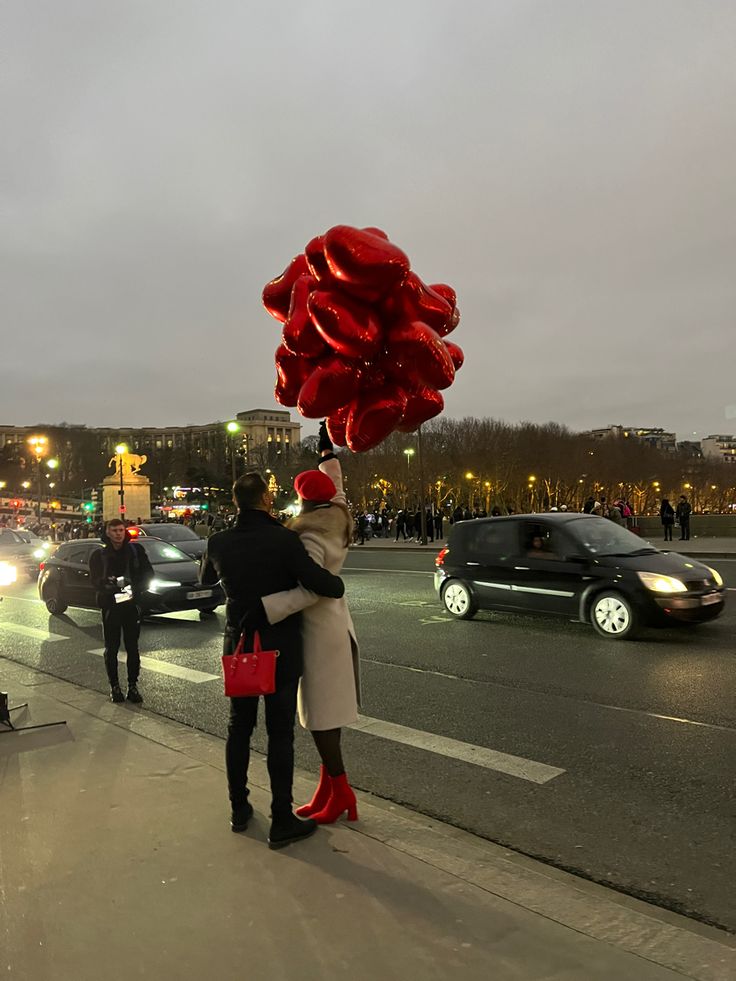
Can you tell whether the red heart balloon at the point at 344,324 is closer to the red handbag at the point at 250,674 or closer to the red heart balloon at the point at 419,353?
the red heart balloon at the point at 419,353

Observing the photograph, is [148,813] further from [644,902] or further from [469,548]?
[469,548]

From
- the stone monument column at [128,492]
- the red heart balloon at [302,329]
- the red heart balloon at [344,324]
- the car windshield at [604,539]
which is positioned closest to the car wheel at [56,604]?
the car windshield at [604,539]

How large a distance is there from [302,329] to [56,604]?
38.1ft

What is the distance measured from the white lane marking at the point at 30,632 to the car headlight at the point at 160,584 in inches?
59.3

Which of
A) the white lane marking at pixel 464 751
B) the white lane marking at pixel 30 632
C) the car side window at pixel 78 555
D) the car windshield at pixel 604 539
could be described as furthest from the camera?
the car side window at pixel 78 555

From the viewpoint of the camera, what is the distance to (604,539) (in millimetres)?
9875

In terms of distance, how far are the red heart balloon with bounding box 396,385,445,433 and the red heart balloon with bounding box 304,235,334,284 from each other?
71 cm

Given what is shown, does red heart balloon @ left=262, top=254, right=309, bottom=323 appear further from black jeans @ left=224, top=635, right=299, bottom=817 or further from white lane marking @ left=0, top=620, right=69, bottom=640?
white lane marking @ left=0, top=620, right=69, bottom=640

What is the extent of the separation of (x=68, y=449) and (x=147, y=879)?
134263mm

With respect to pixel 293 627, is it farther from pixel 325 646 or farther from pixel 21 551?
pixel 21 551

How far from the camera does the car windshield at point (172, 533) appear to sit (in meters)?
17.5

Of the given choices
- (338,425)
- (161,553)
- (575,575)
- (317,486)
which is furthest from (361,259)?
(161,553)

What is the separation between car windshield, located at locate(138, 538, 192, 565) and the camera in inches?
521

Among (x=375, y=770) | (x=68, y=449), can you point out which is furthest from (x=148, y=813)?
(x=68, y=449)
